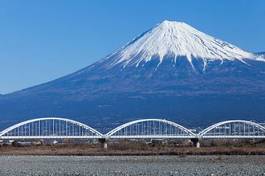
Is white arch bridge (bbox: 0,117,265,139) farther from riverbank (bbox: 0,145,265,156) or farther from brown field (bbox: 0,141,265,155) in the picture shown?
riverbank (bbox: 0,145,265,156)

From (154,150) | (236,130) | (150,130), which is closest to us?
(154,150)

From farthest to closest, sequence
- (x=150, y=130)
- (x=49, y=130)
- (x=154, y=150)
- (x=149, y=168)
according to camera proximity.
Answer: (x=150, y=130) → (x=49, y=130) → (x=154, y=150) → (x=149, y=168)

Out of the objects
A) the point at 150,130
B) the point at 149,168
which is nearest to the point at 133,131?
the point at 150,130

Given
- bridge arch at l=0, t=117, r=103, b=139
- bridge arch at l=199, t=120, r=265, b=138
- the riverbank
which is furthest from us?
bridge arch at l=199, t=120, r=265, b=138

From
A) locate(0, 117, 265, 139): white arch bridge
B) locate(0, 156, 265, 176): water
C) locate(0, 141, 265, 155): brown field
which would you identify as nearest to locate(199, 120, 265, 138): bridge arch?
locate(0, 117, 265, 139): white arch bridge

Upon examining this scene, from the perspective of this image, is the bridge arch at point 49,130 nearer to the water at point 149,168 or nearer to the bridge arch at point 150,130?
the bridge arch at point 150,130

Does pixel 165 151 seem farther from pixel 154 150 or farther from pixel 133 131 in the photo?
pixel 133 131
